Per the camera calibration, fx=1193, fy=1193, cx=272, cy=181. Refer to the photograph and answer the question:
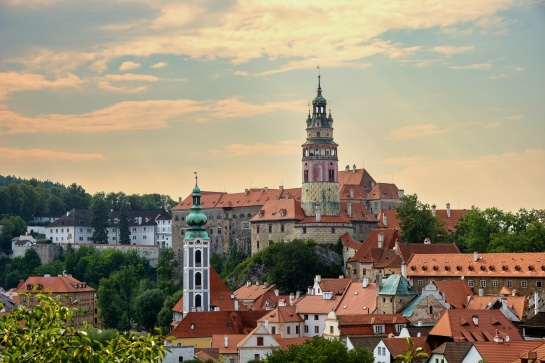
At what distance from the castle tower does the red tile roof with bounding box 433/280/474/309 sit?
2515 cm

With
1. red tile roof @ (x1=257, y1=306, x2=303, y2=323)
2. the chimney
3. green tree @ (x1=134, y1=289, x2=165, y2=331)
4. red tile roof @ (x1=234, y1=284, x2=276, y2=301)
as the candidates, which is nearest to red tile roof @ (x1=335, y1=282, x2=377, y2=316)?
red tile roof @ (x1=257, y1=306, x2=303, y2=323)

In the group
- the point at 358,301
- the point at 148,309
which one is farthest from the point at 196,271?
the point at 358,301

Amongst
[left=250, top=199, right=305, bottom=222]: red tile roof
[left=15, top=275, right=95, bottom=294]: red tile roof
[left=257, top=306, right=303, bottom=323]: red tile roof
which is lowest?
[left=257, top=306, right=303, bottom=323]: red tile roof

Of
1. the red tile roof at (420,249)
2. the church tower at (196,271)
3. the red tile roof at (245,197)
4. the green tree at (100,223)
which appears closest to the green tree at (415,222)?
the red tile roof at (420,249)

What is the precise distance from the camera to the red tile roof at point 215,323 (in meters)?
78.8

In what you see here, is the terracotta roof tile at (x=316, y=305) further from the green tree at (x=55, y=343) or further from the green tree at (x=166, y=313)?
the green tree at (x=55, y=343)

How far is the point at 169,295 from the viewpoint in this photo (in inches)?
4218

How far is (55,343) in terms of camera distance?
20078 mm

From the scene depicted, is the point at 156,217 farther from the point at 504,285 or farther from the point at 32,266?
the point at 504,285

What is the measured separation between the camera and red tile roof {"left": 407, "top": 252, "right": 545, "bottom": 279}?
261ft

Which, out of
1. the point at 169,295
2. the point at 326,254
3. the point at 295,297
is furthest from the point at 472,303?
the point at 169,295

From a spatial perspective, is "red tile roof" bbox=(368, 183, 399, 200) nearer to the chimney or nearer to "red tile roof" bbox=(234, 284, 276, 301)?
"red tile roof" bbox=(234, 284, 276, 301)

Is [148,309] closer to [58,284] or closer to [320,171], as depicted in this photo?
[58,284]

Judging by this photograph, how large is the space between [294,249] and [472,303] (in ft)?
76.2
